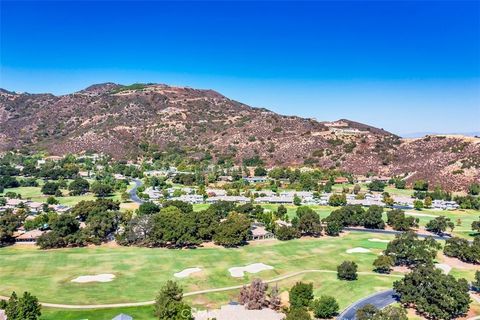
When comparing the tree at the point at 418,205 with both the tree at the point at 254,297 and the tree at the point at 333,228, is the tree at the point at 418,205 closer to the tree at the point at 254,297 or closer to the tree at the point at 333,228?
the tree at the point at 333,228

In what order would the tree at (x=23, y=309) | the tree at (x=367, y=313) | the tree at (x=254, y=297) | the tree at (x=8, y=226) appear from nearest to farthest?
the tree at (x=23, y=309) < the tree at (x=367, y=313) < the tree at (x=254, y=297) < the tree at (x=8, y=226)

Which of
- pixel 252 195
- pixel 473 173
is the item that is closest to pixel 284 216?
pixel 252 195

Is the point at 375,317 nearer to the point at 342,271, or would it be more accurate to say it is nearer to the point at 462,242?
the point at 342,271

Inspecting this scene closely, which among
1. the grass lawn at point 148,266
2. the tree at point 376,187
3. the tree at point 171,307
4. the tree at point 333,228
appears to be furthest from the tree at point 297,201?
the tree at point 171,307

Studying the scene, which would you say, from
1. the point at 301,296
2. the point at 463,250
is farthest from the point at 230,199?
the point at 301,296

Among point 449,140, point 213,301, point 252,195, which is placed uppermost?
point 449,140

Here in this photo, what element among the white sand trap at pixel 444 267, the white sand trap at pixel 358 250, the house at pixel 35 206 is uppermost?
the house at pixel 35 206
